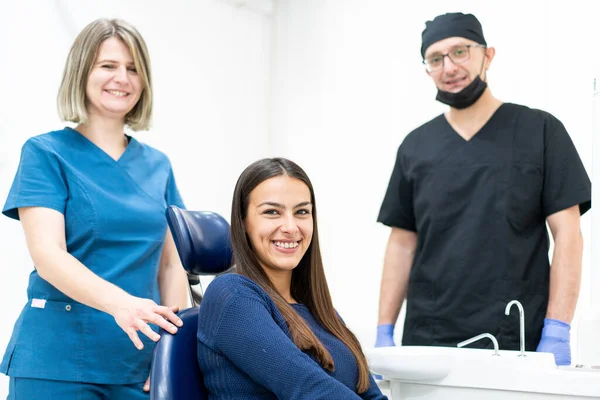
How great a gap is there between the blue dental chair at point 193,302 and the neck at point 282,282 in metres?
0.10

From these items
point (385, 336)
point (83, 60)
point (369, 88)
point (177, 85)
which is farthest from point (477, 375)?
point (177, 85)

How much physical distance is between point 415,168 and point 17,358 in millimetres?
1416

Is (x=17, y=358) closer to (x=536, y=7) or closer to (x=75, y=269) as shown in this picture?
(x=75, y=269)

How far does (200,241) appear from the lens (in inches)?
57.4

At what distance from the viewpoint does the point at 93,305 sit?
147 centimetres

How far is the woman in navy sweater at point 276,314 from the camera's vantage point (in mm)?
1182

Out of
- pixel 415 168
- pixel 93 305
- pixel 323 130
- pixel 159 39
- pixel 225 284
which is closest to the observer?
pixel 225 284

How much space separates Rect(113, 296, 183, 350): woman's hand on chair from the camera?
4.40ft

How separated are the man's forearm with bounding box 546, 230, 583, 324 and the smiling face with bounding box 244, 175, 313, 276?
1.04 metres

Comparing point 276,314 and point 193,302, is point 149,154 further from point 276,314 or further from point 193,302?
point 276,314

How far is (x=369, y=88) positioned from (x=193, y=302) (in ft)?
5.96

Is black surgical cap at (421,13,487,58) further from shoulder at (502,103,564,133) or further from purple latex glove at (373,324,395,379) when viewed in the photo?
purple latex glove at (373,324,395,379)

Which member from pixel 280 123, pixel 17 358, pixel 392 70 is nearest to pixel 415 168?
pixel 392 70

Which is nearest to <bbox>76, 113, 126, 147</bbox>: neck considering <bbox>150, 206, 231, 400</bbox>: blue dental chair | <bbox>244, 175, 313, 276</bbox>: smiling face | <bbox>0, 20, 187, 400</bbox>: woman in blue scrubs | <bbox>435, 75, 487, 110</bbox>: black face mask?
<bbox>0, 20, 187, 400</bbox>: woman in blue scrubs
